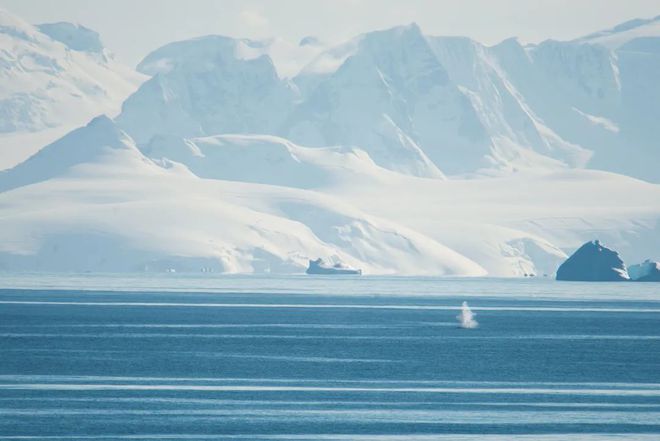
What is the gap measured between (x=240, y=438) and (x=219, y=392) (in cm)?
1636

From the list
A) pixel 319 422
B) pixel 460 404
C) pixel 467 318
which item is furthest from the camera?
pixel 467 318

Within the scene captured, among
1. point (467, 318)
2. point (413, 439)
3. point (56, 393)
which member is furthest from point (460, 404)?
point (467, 318)

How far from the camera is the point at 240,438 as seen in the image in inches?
2709

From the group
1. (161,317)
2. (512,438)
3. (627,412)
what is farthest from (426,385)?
(161,317)

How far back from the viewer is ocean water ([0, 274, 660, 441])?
72.3 m

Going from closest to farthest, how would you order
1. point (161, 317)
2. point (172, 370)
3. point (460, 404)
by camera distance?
point (460, 404), point (172, 370), point (161, 317)

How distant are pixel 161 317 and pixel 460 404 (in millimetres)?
80071

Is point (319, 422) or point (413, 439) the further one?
point (319, 422)

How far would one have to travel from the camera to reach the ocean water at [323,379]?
7231cm

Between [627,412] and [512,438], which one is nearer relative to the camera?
[512,438]

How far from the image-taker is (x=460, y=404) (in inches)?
3211

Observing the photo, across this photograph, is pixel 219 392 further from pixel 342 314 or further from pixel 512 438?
pixel 342 314

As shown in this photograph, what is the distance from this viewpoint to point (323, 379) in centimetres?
9331

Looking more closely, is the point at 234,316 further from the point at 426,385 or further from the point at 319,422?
the point at 319,422
